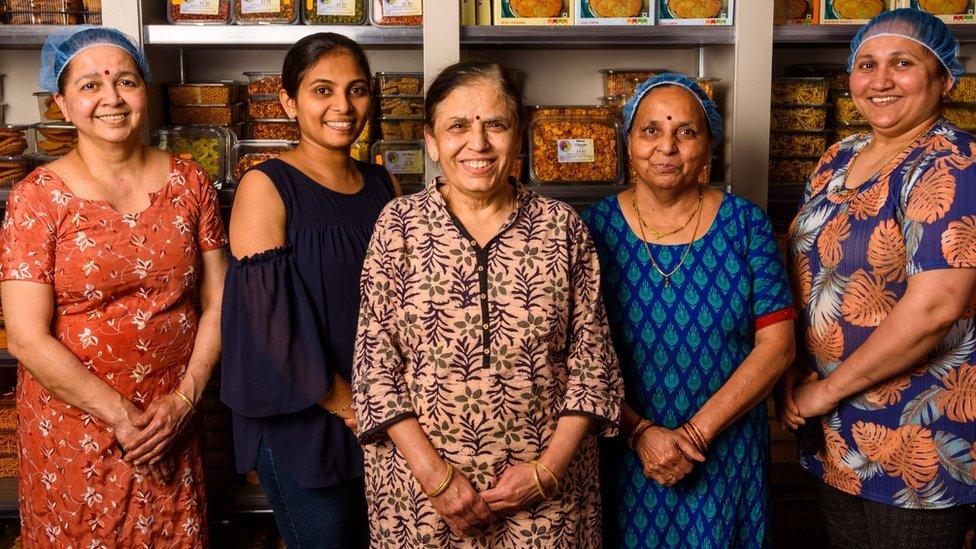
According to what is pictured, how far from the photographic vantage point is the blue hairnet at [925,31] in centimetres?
181

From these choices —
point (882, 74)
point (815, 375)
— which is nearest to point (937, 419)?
point (815, 375)

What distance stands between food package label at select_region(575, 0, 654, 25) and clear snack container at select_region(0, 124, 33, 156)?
163cm

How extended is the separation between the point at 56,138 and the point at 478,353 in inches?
63.9

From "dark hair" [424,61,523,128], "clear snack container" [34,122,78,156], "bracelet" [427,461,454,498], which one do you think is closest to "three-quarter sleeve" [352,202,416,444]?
"bracelet" [427,461,454,498]

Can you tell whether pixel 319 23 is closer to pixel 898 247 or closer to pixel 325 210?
pixel 325 210

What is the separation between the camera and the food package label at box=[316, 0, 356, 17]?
2443mm

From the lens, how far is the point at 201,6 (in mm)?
2459

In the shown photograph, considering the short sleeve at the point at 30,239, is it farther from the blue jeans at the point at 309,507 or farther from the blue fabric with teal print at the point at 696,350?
the blue fabric with teal print at the point at 696,350

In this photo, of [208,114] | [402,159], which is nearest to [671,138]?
[402,159]

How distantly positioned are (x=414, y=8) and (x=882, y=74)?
4.07 ft

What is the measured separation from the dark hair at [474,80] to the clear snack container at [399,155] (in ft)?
2.89

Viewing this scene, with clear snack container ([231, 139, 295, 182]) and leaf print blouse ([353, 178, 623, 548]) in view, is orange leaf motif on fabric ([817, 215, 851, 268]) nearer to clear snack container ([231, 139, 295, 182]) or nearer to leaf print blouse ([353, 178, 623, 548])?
leaf print blouse ([353, 178, 623, 548])

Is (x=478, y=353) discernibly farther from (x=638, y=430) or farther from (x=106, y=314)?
(x=106, y=314)

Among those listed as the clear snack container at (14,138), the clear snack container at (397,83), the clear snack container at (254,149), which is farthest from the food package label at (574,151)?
the clear snack container at (14,138)
